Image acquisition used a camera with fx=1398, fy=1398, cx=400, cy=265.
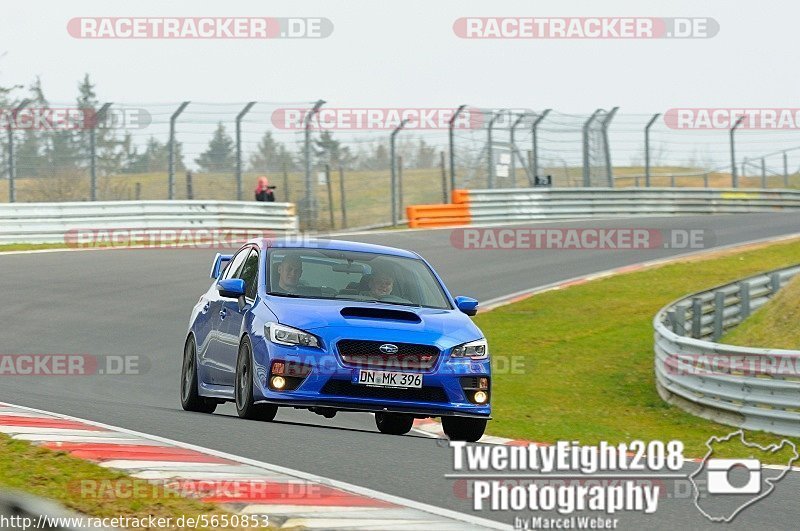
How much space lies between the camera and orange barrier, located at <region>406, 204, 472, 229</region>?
32.5 metres

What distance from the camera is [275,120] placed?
30531 mm

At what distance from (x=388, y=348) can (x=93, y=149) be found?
2000cm

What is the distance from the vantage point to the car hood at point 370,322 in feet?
31.8

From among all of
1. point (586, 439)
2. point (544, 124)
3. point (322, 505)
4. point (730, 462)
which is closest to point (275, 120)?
point (544, 124)

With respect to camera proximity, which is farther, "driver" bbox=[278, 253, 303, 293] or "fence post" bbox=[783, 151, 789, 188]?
"fence post" bbox=[783, 151, 789, 188]

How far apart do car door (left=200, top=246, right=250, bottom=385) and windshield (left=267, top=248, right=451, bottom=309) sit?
0.71 m

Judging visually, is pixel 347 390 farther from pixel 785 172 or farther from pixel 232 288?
pixel 785 172

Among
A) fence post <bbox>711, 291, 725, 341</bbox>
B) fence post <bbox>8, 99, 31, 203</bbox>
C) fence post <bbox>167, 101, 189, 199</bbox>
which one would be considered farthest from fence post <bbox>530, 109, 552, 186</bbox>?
fence post <bbox>711, 291, 725, 341</bbox>

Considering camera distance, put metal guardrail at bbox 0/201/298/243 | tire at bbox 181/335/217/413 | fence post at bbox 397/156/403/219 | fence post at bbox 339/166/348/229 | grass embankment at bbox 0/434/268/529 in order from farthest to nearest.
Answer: fence post at bbox 397/156/403/219
fence post at bbox 339/166/348/229
metal guardrail at bbox 0/201/298/243
tire at bbox 181/335/217/413
grass embankment at bbox 0/434/268/529

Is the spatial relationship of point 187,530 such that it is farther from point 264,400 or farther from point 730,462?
point 730,462

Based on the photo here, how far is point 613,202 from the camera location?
117 feet

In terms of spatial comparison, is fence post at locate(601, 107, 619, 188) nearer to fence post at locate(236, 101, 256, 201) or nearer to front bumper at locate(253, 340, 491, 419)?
fence post at locate(236, 101, 256, 201)

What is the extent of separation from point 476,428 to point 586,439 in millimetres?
2110

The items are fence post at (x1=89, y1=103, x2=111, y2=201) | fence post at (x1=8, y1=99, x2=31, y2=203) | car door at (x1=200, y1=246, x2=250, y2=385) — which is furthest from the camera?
fence post at (x1=89, y1=103, x2=111, y2=201)
